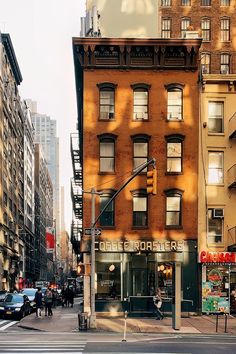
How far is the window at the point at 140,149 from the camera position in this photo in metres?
40.3

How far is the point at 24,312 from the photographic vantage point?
41250 mm

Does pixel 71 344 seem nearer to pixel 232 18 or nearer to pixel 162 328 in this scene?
pixel 162 328

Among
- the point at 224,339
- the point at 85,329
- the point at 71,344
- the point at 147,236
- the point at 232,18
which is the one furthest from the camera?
the point at 232,18

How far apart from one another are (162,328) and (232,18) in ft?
152

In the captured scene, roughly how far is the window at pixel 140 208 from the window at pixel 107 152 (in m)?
2.28

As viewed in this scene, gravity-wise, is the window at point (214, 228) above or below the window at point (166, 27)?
below

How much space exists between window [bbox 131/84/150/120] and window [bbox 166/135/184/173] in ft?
7.46

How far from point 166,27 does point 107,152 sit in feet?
106

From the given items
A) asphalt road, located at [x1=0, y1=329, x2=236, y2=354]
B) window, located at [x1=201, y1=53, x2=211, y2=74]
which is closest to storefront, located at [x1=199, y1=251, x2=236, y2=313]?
asphalt road, located at [x1=0, y1=329, x2=236, y2=354]

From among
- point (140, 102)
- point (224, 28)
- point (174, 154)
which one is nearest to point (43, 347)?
point (174, 154)

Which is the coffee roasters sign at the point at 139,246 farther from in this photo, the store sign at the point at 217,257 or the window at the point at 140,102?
the window at the point at 140,102

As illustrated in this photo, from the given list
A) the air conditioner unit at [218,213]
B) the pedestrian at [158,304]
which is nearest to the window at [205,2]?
the air conditioner unit at [218,213]

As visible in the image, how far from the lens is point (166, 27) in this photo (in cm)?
6850

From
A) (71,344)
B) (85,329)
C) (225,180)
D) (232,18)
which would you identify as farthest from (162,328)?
(232,18)
